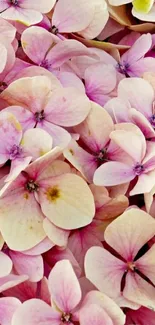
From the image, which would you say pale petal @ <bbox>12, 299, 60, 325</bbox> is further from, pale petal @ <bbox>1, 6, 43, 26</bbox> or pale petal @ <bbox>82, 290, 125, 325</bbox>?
Answer: pale petal @ <bbox>1, 6, 43, 26</bbox>

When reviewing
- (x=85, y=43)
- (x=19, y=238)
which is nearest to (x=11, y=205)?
(x=19, y=238)

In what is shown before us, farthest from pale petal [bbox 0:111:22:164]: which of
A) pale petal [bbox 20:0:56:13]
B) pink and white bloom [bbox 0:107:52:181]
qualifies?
pale petal [bbox 20:0:56:13]

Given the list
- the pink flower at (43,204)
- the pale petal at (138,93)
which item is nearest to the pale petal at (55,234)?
the pink flower at (43,204)

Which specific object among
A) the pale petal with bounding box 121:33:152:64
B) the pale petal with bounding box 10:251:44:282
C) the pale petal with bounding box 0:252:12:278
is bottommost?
the pale petal with bounding box 10:251:44:282

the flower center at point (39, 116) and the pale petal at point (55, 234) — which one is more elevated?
the flower center at point (39, 116)

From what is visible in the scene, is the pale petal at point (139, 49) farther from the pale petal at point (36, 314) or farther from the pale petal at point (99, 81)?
the pale petal at point (36, 314)

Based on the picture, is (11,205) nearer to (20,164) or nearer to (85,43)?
(20,164)

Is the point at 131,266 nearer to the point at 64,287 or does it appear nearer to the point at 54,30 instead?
the point at 64,287
